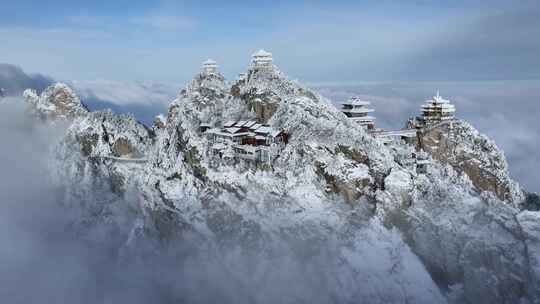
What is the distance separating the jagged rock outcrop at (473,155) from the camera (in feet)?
365

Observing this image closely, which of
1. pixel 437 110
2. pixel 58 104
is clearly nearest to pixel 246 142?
pixel 437 110

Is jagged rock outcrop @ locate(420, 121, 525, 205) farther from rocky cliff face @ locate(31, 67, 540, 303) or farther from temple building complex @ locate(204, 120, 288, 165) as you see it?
temple building complex @ locate(204, 120, 288, 165)

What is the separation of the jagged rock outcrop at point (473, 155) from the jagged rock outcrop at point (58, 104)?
105263mm

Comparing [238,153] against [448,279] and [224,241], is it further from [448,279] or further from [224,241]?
[448,279]

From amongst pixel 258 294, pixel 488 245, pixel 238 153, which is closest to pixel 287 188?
pixel 238 153

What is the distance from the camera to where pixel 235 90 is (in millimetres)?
115625

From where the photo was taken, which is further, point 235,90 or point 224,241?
point 235,90

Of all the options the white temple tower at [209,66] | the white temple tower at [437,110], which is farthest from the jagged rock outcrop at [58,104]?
the white temple tower at [437,110]

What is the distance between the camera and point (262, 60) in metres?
114

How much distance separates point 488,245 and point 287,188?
123 feet

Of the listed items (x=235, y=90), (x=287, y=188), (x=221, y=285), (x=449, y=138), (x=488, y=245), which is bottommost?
(x=221, y=285)

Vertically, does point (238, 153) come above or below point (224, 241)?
above

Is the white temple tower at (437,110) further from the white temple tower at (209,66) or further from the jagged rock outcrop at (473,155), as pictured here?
the white temple tower at (209,66)

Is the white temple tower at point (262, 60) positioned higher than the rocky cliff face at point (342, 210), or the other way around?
the white temple tower at point (262, 60)
